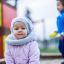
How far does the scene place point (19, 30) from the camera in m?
5.05

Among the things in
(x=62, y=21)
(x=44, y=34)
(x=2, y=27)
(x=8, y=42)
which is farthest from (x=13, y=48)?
(x=44, y=34)

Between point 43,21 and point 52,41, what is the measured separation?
123 centimetres

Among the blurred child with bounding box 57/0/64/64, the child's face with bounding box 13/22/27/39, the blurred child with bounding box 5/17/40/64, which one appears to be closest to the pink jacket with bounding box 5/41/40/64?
the blurred child with bounding box 5/17/40/64

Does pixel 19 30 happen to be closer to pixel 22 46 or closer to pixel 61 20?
pixel 22 46

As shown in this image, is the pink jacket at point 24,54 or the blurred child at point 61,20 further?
the blurred child at point 61,20

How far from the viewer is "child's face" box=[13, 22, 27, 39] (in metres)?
5.05

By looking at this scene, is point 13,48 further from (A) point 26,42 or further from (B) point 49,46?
(B) point 49,46

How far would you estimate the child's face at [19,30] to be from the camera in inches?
199

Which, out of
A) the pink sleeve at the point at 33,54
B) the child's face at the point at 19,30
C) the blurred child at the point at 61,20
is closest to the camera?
the pink sleeve at the point at 33,54

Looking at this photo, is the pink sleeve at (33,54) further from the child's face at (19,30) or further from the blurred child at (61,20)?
the blurred child at (61,20)

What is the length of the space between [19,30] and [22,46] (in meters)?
0.24

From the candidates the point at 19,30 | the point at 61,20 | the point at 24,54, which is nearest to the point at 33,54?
the point at 24,54

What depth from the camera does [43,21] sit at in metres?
15.7

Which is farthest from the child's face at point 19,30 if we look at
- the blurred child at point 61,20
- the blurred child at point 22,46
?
the blurred child at point 61,20
